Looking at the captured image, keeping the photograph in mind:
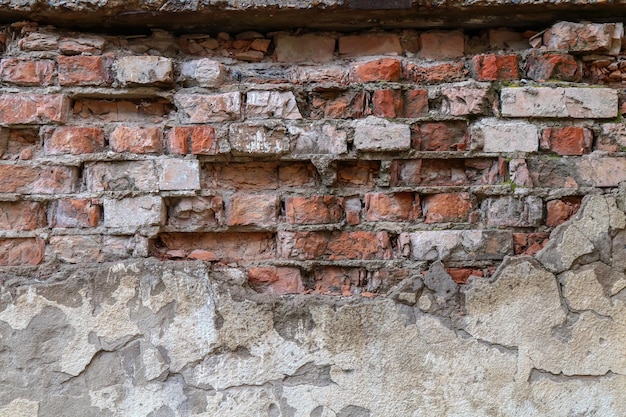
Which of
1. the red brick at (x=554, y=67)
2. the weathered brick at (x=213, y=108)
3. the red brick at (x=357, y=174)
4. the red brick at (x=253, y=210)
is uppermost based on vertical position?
the red brick at (x=554, y=67)

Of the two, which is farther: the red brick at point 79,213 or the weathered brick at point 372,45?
the weathered brick at point 372,45

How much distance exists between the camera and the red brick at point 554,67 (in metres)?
1.54

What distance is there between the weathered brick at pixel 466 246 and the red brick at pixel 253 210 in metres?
0.38

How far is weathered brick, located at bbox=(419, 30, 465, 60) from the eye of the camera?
1579 millimetres

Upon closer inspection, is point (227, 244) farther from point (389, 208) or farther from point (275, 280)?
point (389, 208)

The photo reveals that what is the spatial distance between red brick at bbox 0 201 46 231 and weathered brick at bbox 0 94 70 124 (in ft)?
0.74

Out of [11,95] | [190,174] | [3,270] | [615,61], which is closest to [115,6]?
[11,95]

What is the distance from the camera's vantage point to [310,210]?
1.50 m

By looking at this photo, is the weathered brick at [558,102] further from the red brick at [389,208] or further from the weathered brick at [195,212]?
the weathered brick at [195,212]

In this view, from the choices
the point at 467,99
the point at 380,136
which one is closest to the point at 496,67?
the point at 467,99

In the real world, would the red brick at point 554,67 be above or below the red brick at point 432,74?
above

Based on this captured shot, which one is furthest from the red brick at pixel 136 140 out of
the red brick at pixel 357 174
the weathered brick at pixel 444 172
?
the weathered brick at pixel 444 172

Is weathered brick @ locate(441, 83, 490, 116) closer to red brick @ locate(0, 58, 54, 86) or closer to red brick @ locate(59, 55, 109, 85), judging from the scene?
red brick @ locate(59, 55, 109, 85)

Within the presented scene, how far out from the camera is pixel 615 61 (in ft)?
5.11
